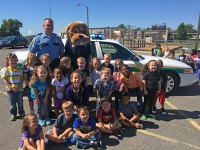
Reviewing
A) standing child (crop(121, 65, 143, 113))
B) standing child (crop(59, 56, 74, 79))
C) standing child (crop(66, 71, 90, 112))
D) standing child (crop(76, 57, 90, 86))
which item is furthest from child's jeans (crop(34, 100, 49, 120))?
standing child (crop(121, 65, 143, 113))

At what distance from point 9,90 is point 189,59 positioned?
24.0ft

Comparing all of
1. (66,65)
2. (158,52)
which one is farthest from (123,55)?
(158,52)

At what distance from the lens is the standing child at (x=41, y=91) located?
5.00m

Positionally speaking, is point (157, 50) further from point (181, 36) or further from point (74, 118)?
point (181, 36)

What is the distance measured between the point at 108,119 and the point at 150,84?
1369 mm

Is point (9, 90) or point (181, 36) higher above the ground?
point (181, 36)

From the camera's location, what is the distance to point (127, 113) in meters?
5.21

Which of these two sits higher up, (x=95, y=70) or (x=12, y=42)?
(x=12, y=42)

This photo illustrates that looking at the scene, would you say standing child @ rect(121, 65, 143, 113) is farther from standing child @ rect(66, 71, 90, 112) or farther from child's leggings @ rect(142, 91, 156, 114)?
standing child @ rect(66, 71, 90, 112)

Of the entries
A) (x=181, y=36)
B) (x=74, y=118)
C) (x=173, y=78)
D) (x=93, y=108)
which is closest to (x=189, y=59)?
(x=173, y=78)

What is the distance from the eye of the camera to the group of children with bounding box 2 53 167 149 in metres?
4.38

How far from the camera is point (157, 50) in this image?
37.6 feet

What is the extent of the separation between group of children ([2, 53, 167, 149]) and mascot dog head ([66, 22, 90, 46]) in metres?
0.78

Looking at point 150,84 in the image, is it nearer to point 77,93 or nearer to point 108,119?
point 108,119
